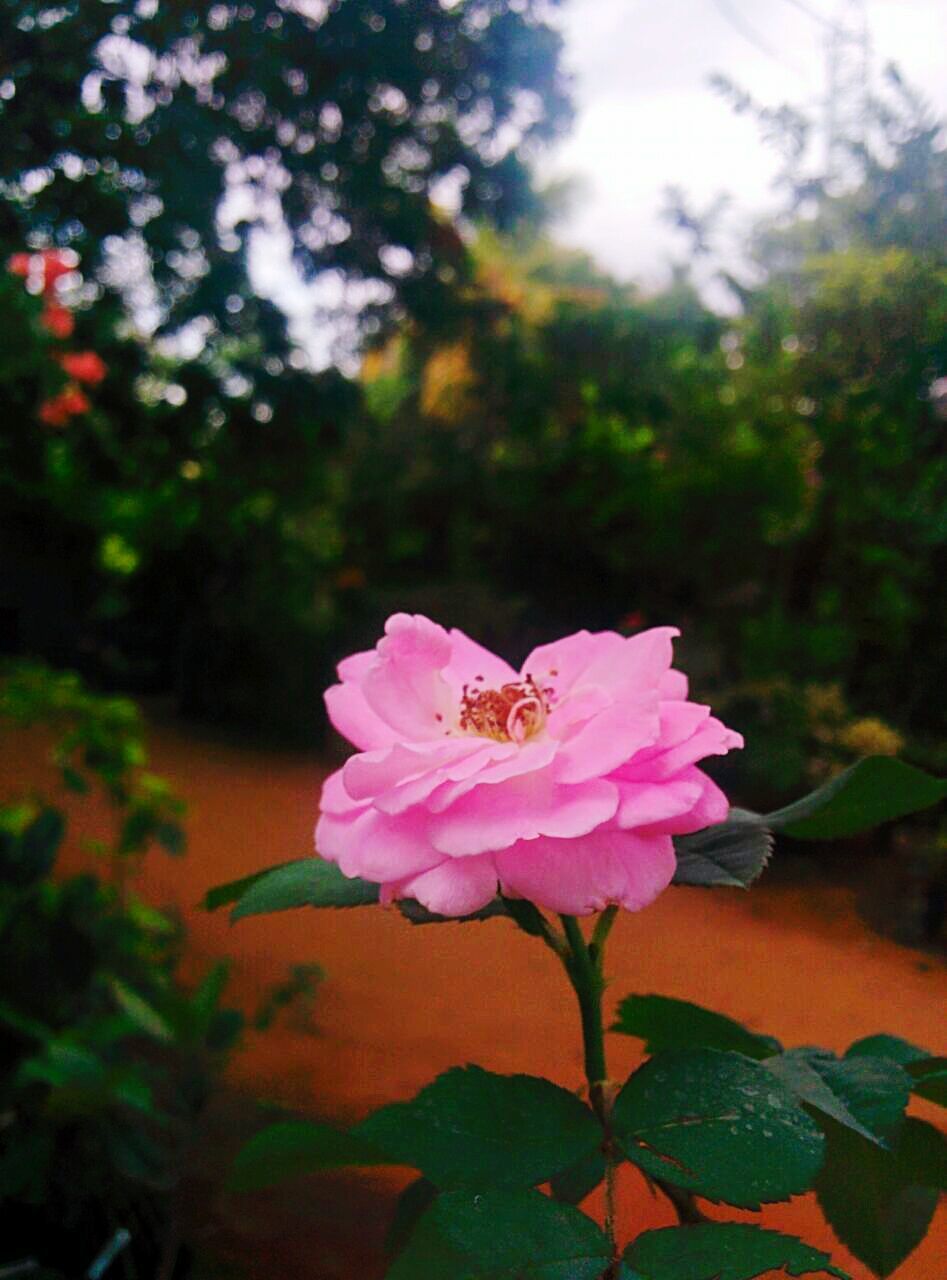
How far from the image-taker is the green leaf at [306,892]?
30 centimetres

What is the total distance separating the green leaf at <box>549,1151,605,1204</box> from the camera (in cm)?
27

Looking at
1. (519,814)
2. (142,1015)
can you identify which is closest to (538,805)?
(519,814)

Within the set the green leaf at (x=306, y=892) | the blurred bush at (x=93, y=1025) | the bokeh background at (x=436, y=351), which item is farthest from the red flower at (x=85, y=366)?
the green leaf at (x=306, y=892)

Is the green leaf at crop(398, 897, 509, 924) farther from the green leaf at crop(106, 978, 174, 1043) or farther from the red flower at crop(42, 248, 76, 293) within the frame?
the red flower at crop(42, 248, 76, 293)

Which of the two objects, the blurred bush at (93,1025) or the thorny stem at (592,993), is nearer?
the thorny stem at (592,993)

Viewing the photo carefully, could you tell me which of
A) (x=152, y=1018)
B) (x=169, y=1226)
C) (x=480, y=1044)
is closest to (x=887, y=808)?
(x=480, y=1044)

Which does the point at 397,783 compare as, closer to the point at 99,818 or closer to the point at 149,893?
the point at 149,893

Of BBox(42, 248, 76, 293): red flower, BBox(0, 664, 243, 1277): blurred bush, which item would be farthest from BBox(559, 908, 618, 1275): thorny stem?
BBox(42, 248, 76, 293): red flower

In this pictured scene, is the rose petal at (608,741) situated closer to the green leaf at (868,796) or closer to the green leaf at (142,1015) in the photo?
the green leaf at (868,796)

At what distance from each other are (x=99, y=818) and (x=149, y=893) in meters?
0.15

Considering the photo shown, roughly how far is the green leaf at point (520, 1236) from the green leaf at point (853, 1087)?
7 cm

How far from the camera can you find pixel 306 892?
31 centimetres

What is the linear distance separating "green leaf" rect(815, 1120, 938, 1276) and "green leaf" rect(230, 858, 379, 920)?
15 centimetres

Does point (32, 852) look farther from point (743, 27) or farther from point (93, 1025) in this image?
point (743, 27)
